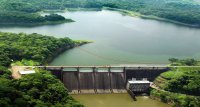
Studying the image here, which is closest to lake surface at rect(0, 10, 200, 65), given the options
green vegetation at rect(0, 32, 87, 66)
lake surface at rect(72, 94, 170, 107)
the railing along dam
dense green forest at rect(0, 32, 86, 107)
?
green vegetation at rect(0, 32, 87, 66)

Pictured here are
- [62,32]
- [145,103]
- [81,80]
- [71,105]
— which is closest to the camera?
[71,105]

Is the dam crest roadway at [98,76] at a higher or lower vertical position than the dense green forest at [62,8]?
lower

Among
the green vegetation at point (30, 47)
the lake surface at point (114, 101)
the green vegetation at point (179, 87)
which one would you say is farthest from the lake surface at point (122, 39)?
the lake surface at point (114, 101)

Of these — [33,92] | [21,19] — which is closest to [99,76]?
[33,92]

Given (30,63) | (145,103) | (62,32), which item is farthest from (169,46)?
(30,63)

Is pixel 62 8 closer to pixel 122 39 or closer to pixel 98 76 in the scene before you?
pixel 122 39

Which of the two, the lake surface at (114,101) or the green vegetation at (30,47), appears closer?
the lake surface at (114,101)

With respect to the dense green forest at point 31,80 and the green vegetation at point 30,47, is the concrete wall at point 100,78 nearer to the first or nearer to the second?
the dense green forest at point 31,80

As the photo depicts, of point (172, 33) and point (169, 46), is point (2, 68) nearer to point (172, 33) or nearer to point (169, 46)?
point (169, 46)
